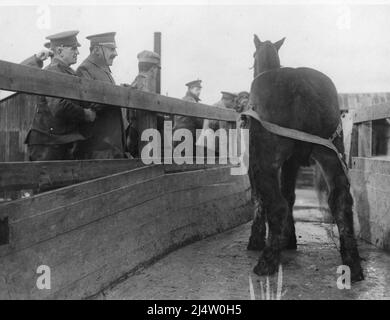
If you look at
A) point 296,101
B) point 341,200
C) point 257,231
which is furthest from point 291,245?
point 296,101

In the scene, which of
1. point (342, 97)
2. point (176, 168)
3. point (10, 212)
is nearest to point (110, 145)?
point (176, 168)

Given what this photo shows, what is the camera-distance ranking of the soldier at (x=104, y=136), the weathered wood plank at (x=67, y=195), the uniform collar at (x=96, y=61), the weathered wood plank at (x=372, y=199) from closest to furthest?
1. the weathered wood plank at (x=67, y=195)
2. the soldier at (x=104, y=136)
3. the weathered wood plank at (x=372, y=199)
4. the uniform collar at (x=96, y=61)

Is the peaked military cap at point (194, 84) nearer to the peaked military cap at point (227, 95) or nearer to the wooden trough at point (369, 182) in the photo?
the peaked military cap at point (227, 95)

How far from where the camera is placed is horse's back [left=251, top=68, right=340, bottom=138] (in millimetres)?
3738

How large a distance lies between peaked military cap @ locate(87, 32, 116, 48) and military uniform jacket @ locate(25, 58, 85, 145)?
1.21m

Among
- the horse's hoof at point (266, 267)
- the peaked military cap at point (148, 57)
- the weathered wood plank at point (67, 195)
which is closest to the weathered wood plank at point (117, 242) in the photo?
the weathered wood plank at point (67, 195)

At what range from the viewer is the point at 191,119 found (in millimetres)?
8062

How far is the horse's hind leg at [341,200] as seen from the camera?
12.0ft

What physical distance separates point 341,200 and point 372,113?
1750mm

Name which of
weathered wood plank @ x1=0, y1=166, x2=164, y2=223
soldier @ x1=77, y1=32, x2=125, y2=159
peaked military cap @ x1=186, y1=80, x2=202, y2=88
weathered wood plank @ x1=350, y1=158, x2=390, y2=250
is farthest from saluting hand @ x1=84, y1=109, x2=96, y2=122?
peaked military cap @ x1=186, y1=80, x2=202, y2=88

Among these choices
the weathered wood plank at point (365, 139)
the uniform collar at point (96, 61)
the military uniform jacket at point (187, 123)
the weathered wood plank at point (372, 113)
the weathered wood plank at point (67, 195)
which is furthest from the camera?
the military uniform jacket at point (187, 123)

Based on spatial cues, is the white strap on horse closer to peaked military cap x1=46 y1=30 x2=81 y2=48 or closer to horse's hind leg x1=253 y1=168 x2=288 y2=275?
horse's hind leg x1=253 y1=168 x2=288 y2=275

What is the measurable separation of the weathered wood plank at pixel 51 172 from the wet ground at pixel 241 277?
906 mm
